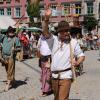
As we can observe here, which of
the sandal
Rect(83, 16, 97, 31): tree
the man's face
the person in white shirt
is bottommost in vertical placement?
Rect(83, 16, 97, 31): tree

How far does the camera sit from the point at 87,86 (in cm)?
1377

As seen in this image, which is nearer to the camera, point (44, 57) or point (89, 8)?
point (44, 57)

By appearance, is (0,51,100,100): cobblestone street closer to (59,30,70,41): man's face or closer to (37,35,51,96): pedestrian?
(37,35,51,96): pedestrian

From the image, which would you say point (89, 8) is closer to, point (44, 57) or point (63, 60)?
point (44, 57)

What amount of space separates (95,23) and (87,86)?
2377 inches

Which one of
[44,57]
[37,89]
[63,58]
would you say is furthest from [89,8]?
[63,58]

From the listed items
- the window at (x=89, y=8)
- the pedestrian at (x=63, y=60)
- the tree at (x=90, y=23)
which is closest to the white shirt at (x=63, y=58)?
the pedestrian at (x=63, y=60)

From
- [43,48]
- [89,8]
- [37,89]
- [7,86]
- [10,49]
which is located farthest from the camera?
[89,8]

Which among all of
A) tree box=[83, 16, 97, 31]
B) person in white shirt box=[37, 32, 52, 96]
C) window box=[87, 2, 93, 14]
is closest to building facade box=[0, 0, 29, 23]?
window box=[87, 2, 93, 14]

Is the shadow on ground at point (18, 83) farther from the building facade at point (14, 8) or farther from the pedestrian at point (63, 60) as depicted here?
the building facade at point (14, 8)

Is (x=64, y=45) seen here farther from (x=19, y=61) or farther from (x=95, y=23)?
(x=95, y=23)

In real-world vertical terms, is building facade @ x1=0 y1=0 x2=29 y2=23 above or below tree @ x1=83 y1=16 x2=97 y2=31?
above

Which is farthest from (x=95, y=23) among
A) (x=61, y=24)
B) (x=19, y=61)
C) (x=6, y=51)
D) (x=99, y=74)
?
(x=61, y=24)

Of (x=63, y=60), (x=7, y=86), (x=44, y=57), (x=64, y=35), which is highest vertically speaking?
(x=64, y=35)
